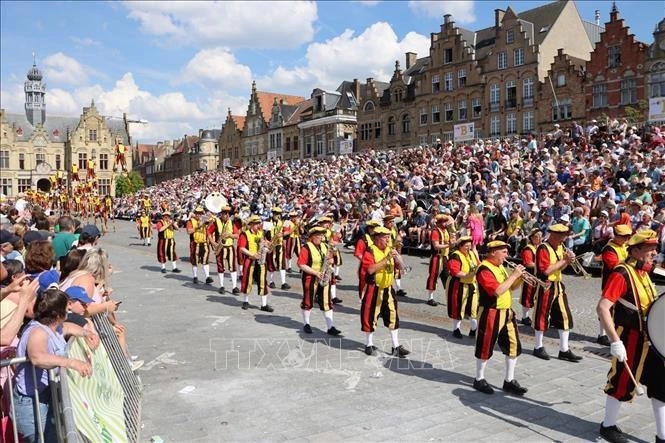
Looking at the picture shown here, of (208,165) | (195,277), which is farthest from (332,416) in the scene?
(208,165)

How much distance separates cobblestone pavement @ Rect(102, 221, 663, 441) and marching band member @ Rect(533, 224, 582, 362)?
241 mm

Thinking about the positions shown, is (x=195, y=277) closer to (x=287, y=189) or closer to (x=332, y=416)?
(x=332, y=416)

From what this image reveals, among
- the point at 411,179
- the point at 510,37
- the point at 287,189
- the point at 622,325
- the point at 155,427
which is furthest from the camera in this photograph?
the point at 510,37

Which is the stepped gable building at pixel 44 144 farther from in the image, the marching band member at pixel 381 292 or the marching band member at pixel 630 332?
the marching band member at pixel 630 332

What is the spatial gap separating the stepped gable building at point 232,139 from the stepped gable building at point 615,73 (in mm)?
48705

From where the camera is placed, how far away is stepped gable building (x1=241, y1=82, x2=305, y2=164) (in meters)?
69.1

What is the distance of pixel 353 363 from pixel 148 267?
11.8m

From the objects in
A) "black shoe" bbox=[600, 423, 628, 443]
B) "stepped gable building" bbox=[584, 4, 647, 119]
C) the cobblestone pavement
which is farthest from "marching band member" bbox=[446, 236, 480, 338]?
"stepped gable building" bbox=[584, 4, 647, 119]

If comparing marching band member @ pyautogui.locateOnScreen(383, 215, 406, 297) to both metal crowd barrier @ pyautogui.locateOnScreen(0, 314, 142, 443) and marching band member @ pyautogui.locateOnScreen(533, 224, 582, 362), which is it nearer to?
marching band member @ pyautogui.locateOnScreen(533, 224, 582, 362)

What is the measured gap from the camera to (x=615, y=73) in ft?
111

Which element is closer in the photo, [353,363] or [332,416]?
[332,416]

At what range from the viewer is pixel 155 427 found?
545cm

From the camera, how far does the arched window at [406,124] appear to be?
48.3 m

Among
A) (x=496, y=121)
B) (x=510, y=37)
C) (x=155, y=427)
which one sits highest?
(x=510, y=37)
